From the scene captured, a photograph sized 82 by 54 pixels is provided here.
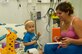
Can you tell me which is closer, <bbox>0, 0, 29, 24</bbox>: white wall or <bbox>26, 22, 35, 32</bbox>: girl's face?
<bbox>26, 22, 35, 32</bbox>: girl's face

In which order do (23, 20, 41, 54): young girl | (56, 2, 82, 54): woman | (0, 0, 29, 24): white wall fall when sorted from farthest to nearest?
1. (0, 0, 29, 24): white wall
2. (23, 20, 41, 54): young girl
3. (56, 2, 82, 54): woman

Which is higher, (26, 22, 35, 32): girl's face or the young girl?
(26, 22, 35, 32): girl's face

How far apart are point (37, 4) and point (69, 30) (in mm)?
2957

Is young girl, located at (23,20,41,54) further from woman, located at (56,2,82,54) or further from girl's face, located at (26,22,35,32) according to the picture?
woman, located at (56,2,82,54)

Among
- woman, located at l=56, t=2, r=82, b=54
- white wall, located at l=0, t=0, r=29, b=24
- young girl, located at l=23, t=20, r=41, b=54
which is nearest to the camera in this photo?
woman, located at l=56, t=2, r=82, b=54

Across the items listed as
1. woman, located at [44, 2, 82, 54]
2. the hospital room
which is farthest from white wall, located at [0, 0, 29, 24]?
woman, located at [44, 2, 82, 54]

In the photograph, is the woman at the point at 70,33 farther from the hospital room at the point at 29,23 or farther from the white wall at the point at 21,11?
the white wall at the point at 21,11

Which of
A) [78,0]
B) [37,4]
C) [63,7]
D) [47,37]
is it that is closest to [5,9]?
[37,4]

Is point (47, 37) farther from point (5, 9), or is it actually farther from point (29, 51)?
point (29, 51)

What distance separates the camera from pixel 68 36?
6.82ft

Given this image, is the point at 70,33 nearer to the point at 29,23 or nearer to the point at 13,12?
the point at 29,23

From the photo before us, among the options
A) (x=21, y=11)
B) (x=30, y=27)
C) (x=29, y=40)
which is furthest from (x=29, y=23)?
(x=21, y=11)

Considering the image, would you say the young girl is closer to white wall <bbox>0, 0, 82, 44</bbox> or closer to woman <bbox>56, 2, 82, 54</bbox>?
woman <bbox>56, 2, 82, 54</bbox>

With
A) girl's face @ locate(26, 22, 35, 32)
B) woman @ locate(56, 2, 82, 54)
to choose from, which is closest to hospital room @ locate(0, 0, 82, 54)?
girl's face @ locate(26, 22, 35, 32)
